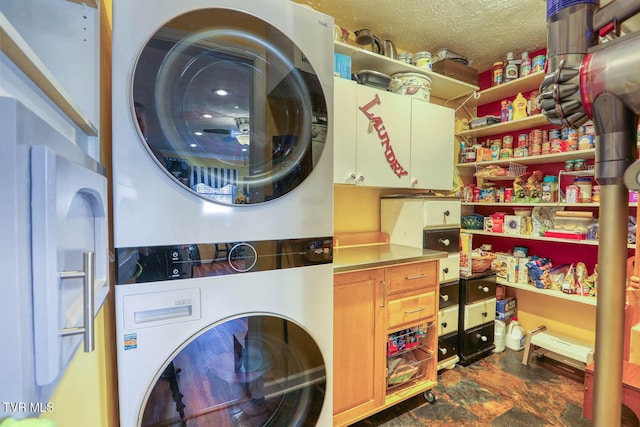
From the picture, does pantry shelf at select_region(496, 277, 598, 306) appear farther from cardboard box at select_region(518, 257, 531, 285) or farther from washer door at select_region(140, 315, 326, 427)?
washer door at select_region(140, 315, 326, 427)

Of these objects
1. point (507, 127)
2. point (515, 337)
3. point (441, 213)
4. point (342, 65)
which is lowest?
point (515, 337)

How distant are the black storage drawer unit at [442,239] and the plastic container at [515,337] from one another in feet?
3.25

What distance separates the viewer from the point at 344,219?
2.05m

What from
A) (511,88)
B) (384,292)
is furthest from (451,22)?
(384,292)

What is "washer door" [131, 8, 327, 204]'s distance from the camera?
0.78 m

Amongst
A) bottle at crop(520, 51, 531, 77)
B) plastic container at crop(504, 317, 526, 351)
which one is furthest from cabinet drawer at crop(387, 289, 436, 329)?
bottle at crop(520, 51, 531, 77)

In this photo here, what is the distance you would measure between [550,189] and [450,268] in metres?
0.97

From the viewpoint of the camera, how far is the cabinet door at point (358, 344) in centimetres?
136

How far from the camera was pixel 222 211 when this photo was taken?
859 mm

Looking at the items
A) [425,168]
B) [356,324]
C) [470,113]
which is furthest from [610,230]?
[470,113]

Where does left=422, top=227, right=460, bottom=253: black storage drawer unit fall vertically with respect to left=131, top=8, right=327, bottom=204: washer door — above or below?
below

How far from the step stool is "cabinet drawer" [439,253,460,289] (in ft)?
2.68

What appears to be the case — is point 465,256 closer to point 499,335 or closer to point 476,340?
point 476,340

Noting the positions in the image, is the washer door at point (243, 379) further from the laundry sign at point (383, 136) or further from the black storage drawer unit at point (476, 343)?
the black storage drawer unit at point (476, 343)
